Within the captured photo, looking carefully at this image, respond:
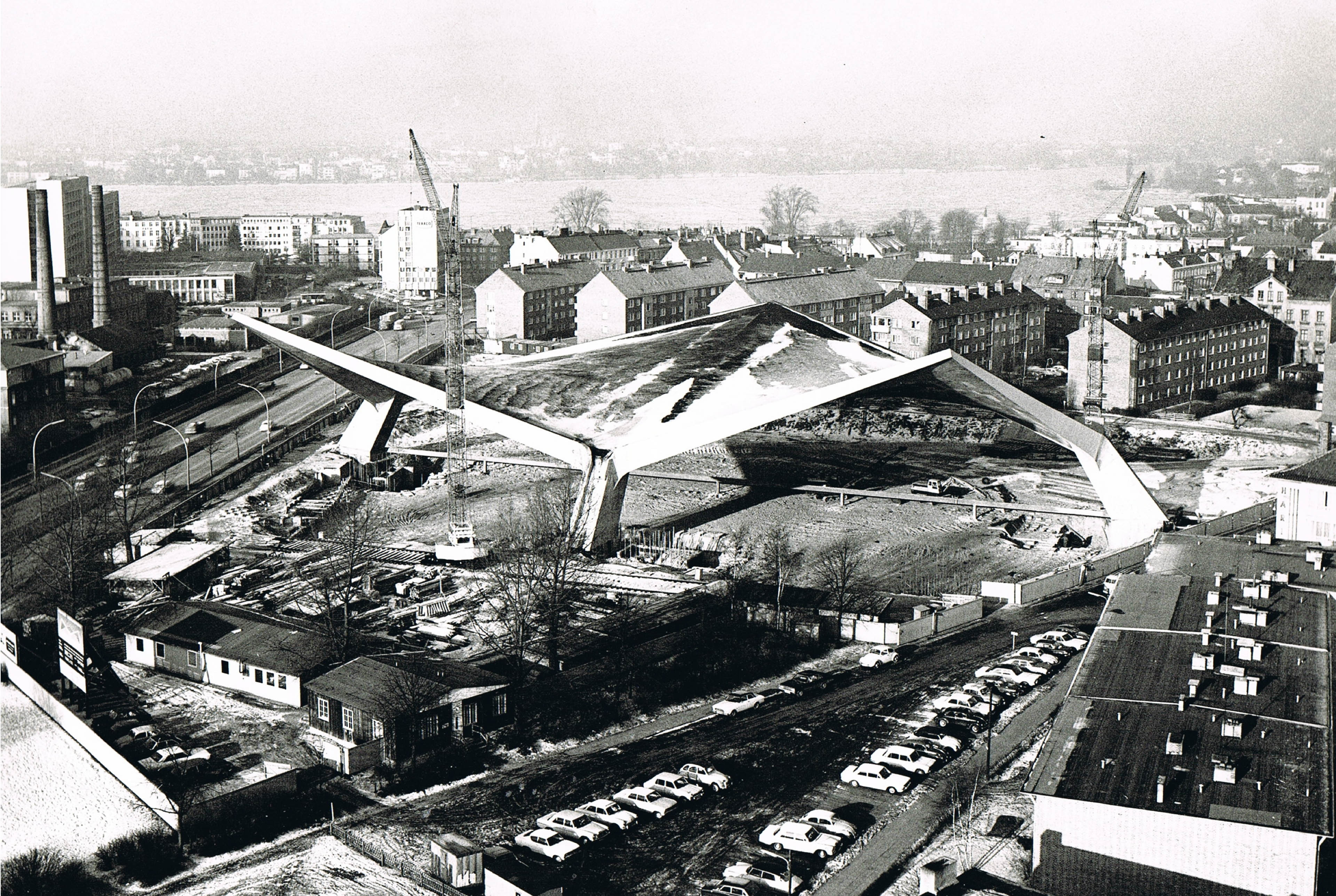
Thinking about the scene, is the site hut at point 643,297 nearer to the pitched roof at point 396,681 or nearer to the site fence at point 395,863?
the pitched roof at point 396,681

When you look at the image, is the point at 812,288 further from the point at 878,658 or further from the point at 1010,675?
the point at 1010,675

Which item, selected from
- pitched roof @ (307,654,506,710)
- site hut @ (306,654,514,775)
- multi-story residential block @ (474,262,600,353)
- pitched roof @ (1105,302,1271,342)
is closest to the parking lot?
A: site hut @ (306,654,514,775)

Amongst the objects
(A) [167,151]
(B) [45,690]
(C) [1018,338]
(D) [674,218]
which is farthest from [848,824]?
(A) [167,151]

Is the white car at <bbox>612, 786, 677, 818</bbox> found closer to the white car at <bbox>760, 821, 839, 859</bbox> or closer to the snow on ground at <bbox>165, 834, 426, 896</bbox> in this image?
the white car at <bbox>760, 821, 839, 859</bbox>

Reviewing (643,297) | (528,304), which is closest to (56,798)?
(643,297)

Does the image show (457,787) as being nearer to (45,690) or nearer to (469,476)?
(45,690)

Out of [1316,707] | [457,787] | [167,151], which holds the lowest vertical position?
[457,787]
